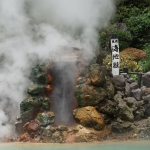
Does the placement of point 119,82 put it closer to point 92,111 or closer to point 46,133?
point 92,111

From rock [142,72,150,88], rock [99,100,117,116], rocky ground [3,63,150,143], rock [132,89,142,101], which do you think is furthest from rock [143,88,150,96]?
rock [99,100,117,116]

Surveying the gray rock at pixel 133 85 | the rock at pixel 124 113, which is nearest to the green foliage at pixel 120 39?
the gray rock at pixel 133 85

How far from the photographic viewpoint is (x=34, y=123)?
30.4 feet

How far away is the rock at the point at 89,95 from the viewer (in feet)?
30.6

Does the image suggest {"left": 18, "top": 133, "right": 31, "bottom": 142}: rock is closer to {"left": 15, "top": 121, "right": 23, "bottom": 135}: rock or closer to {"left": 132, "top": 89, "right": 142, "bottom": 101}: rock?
{"left": 15, "top": 121, "right": 23, "bottom": 135}: rock

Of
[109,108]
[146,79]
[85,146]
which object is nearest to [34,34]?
[146,79]

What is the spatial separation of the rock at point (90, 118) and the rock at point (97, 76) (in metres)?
0.65

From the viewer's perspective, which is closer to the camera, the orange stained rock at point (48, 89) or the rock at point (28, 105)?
the rock at point (28, 105)

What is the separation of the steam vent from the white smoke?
52 cm

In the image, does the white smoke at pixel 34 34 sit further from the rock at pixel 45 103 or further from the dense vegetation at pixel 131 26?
the rock at pixel 45 103

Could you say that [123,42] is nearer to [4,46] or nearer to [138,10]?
[138,10]

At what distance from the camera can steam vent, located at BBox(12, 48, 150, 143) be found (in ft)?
29.5

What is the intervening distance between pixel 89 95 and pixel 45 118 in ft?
3.89

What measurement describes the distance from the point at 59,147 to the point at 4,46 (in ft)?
15.8
